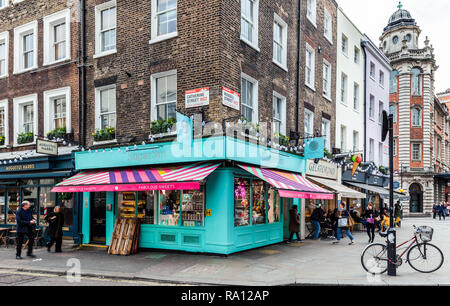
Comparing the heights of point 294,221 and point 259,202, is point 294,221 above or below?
below

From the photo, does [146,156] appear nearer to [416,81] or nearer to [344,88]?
[344,88]

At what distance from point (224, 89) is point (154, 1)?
14.4ft

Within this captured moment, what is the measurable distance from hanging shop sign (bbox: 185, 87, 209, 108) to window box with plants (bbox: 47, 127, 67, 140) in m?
5.93

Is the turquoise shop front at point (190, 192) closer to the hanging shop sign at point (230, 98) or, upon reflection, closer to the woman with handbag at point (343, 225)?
the hanging shop sign at point (230, 98)

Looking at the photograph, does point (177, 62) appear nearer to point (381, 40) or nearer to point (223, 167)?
point (223, 167)

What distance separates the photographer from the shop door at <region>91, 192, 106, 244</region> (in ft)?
47.0

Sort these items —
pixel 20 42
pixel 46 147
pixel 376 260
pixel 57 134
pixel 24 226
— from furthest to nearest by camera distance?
pixel 20 42 < pixel 57 134 < pixel 46 147 < pixel 24 226 < pixel 376 260

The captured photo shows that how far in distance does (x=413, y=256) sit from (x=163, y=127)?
8057mm

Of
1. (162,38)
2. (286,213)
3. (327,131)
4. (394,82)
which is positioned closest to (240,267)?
(286,213)

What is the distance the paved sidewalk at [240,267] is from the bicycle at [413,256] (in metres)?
0.21

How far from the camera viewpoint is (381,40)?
50469mm

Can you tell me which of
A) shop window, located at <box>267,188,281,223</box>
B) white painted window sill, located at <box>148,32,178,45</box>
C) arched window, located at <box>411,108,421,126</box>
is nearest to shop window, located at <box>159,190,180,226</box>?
shop window, located at <box>267,188,281,223</box>

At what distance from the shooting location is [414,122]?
46.1 meters

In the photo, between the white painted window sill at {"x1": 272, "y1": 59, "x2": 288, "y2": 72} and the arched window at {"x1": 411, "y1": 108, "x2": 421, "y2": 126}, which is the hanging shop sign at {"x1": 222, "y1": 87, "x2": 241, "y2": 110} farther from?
the arched window at {"x1": 411, "y1": 108, "x2": 421, "y2": 126}
